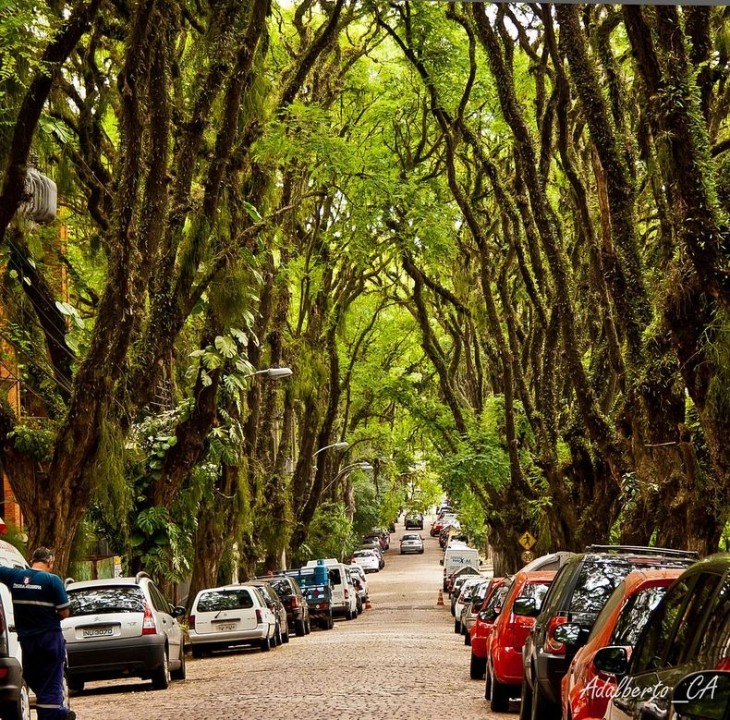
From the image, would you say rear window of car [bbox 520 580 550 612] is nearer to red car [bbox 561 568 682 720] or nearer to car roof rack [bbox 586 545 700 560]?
car roof rack [bbox 586 545 700 560]

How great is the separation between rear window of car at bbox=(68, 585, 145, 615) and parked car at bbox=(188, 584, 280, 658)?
30.0 feet

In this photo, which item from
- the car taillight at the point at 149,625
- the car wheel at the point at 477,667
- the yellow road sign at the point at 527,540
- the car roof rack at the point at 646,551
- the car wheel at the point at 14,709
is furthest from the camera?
the yellow road sign at the point at 527,540

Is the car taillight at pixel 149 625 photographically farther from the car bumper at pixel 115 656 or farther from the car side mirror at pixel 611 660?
the car side mirror at pixel 611 660

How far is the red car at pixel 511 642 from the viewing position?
1437 centimetres

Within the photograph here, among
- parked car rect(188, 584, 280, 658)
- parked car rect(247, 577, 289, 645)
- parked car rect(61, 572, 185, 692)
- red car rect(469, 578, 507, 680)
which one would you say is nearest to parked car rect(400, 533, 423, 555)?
parked car rect(247, 577, 289, 645)

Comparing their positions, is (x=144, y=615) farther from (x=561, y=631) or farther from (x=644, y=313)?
(x=561, y=631)

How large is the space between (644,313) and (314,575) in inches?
1084

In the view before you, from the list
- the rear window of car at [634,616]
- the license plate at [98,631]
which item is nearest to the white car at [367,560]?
the license plate at [98,631]

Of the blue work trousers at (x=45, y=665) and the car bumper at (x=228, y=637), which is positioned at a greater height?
the blue work trousers at (x=45, y=665)

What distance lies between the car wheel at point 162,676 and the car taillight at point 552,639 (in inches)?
361

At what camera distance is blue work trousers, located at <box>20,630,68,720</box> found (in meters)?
12.1

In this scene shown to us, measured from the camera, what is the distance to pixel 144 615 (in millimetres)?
19062

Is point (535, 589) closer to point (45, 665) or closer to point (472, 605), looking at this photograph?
point (45, 665)

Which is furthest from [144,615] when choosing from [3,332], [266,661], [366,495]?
[366,495]
